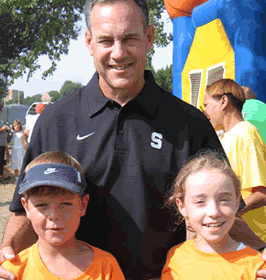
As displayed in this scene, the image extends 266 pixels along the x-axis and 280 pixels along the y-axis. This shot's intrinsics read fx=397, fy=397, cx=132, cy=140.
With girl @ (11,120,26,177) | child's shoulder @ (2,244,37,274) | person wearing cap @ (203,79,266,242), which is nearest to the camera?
child's shoulder @ (2,244,37,274)

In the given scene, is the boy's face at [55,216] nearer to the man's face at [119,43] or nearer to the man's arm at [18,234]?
the man's arm at [18,234]

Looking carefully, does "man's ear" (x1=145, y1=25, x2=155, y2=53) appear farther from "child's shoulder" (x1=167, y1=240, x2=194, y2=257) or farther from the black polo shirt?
"child's shoulder" (x1=167, y1=240, x2=194, y2=257)

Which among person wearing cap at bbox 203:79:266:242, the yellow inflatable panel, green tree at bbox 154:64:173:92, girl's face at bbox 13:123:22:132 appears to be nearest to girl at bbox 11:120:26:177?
girl's face at bbox 13:123:22:132

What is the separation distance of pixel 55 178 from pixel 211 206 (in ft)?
2.63

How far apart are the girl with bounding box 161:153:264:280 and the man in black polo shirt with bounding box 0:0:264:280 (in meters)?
0.09

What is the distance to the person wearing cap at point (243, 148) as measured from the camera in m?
3.04

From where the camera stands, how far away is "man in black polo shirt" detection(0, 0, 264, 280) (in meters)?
2.10

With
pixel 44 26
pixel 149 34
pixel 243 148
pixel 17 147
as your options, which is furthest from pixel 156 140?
pixel 44 26

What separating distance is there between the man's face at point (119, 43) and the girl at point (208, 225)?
0.60m

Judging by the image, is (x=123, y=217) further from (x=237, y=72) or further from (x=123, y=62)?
(x=237, y=72)

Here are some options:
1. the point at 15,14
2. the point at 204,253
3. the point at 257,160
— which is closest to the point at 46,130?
the point at 204,253

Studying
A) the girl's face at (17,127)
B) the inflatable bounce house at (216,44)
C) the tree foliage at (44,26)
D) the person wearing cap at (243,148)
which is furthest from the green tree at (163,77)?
the person wearing cap at (243,148)

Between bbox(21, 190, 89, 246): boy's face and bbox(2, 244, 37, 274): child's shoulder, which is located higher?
bbox(21, 190, 89, 246): boy's face

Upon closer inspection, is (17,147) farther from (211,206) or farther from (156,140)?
(211,206)
